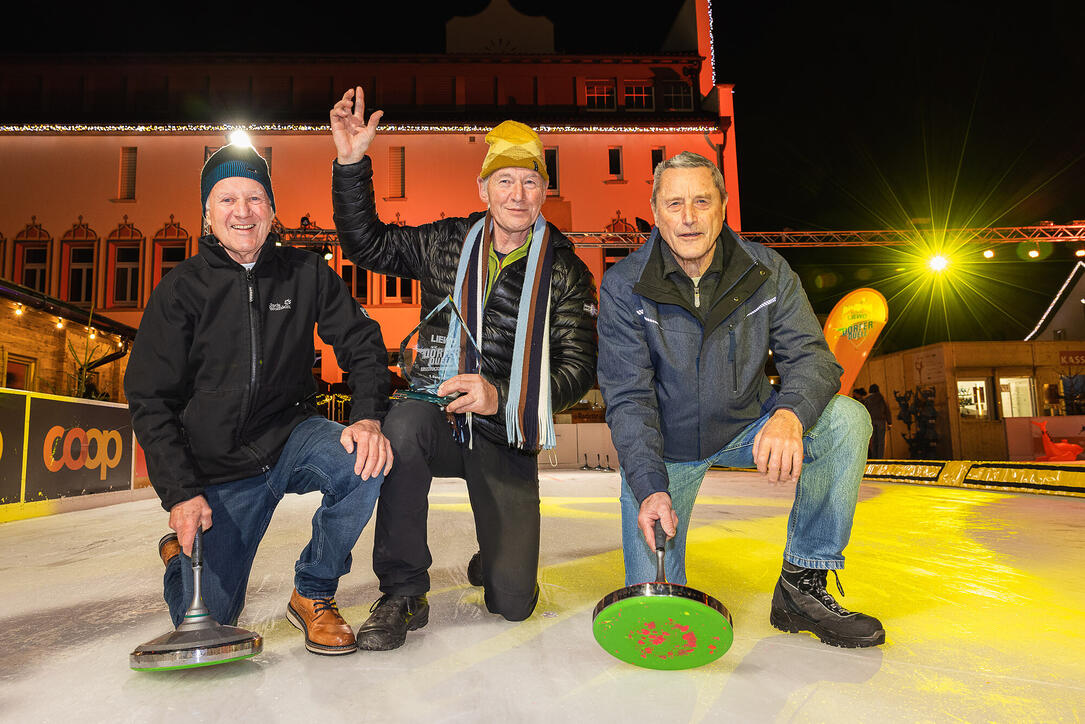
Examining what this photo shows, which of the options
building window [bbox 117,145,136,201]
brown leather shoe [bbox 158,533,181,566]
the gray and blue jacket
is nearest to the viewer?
the gray and blue jacket

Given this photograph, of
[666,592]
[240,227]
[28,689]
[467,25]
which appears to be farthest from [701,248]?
[467,25]

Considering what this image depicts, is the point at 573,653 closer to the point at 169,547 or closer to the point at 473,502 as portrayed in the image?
the point at 473,502

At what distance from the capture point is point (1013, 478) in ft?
22.4

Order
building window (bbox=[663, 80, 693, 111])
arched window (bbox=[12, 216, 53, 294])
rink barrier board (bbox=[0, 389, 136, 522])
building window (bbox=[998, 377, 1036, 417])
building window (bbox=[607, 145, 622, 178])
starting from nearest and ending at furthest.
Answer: rink barrier board (bbox=[0, 389, 136, 522])
building window (bbox=[998, 377, 1036, 417])
arched window (bbox=[12, 216, 53, 294])
building window (bbox=[607, 145, 622, 178])
building window (bbox=[663, 80, 693, 111])

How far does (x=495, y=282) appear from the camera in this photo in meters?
2.35

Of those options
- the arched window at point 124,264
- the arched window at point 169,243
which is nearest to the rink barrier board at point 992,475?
the arched window at point 169,243

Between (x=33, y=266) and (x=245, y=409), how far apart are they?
20.6 m

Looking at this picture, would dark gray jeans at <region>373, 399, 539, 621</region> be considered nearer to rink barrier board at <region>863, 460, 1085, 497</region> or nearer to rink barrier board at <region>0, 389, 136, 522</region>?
rink barrier board at <region>0, 389, 136, 522</region>

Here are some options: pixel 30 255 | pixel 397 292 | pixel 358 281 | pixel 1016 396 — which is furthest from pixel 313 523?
pixel 30 255

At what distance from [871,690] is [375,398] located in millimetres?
1537

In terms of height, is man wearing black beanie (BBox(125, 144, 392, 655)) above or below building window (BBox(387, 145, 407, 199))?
below

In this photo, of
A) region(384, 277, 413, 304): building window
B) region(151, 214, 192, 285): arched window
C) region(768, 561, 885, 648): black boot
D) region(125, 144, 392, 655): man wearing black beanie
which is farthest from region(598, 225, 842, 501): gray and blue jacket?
region(151, 214, 192, 285): arched window

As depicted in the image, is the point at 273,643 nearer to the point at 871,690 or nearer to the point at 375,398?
the point at 375,398

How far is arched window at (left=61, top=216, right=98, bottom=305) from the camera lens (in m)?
17.2
